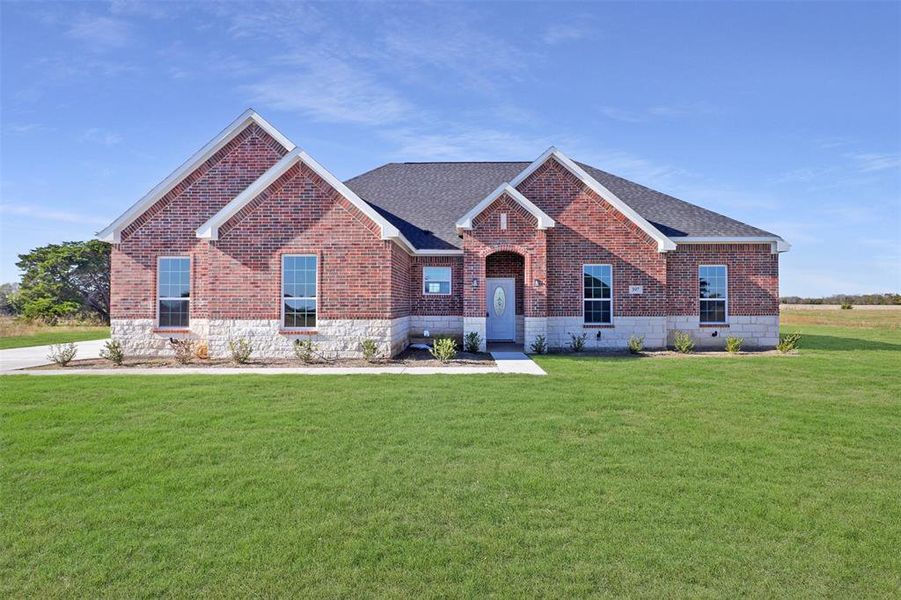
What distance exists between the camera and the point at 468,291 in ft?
55.0

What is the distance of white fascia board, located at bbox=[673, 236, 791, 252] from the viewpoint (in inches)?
Result: 703

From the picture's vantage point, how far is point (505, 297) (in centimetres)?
1878

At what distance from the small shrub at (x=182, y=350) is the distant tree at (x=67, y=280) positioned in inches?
1027

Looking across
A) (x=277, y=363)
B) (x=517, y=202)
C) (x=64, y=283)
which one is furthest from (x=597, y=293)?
(x=64, y=283)

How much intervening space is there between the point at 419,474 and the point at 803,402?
747 centimetres

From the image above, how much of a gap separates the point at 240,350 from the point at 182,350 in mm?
2213

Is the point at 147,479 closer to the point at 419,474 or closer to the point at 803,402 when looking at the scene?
the point at 419,474

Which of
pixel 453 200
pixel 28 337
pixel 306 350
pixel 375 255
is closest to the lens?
pixel 306 350

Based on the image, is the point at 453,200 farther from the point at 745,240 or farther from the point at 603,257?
the point at 745,240

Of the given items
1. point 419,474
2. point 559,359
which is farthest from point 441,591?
point 559,359

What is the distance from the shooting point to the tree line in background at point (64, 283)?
35688 mm

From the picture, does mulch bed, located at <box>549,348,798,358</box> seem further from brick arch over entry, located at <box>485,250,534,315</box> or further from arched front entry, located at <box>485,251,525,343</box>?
brick arch over entry, located at <box>485,250,534,315</box>

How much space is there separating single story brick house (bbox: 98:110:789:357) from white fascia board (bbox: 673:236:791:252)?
0.05 meters

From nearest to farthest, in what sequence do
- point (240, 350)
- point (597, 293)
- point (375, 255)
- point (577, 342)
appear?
1. point (240, 350)
2. point (375, 255)
3. point (577, 342)
4. point (597, 293)
